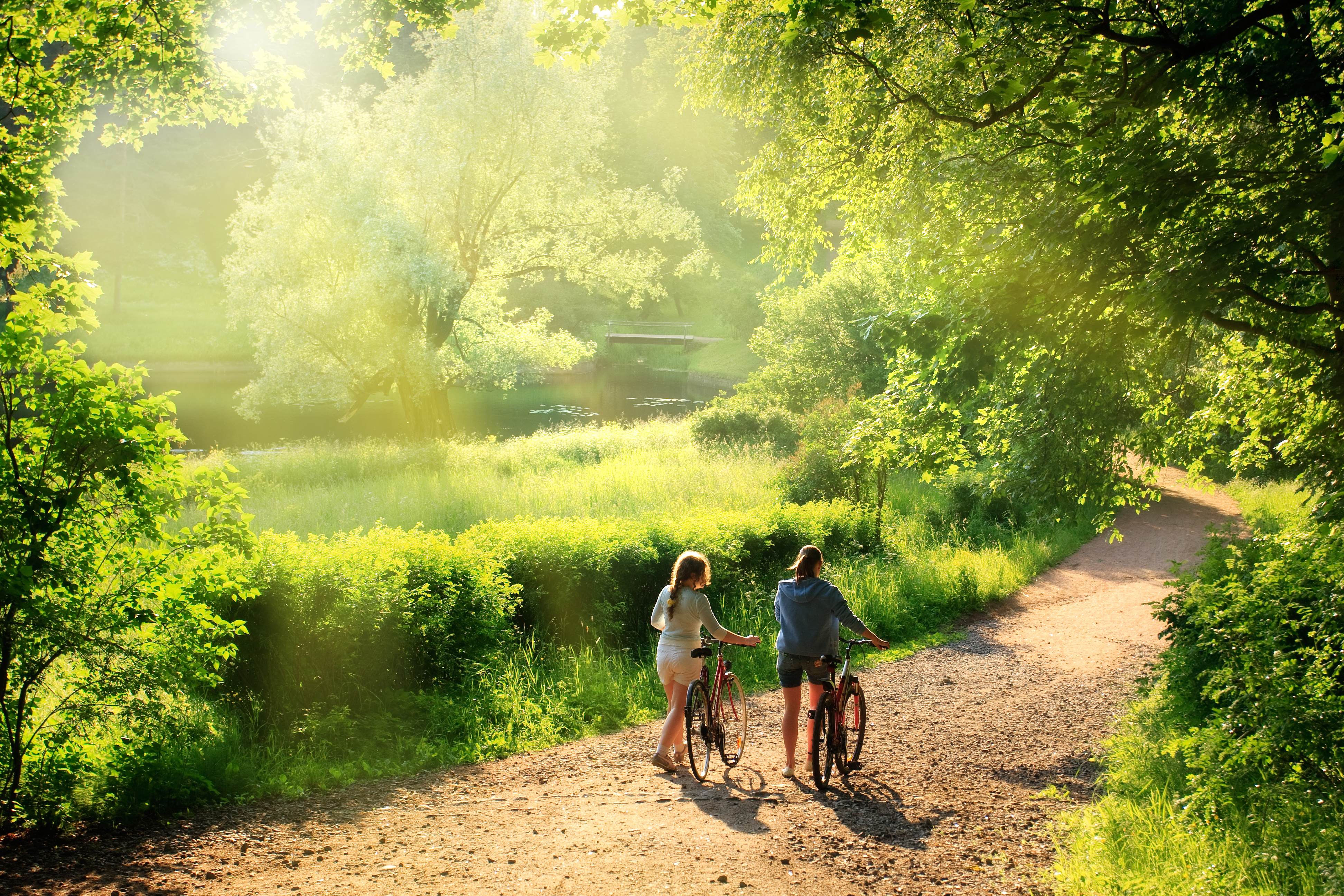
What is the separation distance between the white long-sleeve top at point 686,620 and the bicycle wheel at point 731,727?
16.5 inches

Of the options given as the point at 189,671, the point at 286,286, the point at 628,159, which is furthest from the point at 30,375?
the point at 628,159

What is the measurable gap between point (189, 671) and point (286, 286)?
913 inches

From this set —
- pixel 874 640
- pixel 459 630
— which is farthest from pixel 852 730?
pixel 459 630

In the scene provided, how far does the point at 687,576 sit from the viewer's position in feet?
19.7

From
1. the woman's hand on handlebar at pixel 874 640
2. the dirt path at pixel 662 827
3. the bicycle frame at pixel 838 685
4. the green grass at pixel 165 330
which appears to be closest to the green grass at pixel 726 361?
the green grass at pixel 165 330

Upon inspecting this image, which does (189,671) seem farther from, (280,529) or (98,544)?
(280,529)

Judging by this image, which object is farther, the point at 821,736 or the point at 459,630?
the point at 459,630

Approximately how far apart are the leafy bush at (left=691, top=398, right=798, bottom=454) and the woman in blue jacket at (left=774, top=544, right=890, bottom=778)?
759 inches

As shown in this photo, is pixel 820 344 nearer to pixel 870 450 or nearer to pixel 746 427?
pixel 746 427

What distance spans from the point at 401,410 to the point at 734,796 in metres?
37.8

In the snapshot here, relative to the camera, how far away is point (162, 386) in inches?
1859

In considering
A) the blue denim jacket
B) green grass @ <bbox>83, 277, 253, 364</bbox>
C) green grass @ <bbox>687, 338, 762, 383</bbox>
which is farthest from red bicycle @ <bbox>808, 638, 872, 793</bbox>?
green grass @ <bbox>687, 338, 762, 383</bbox>

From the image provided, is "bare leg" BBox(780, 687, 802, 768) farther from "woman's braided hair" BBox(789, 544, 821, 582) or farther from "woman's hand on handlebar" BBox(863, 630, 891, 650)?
"woman's braided hair" BBox(789, 544, 821, 582)

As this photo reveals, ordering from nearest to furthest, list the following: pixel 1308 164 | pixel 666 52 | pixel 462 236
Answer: pixel 1308 164
pixel 462 236
pixel 666 52
